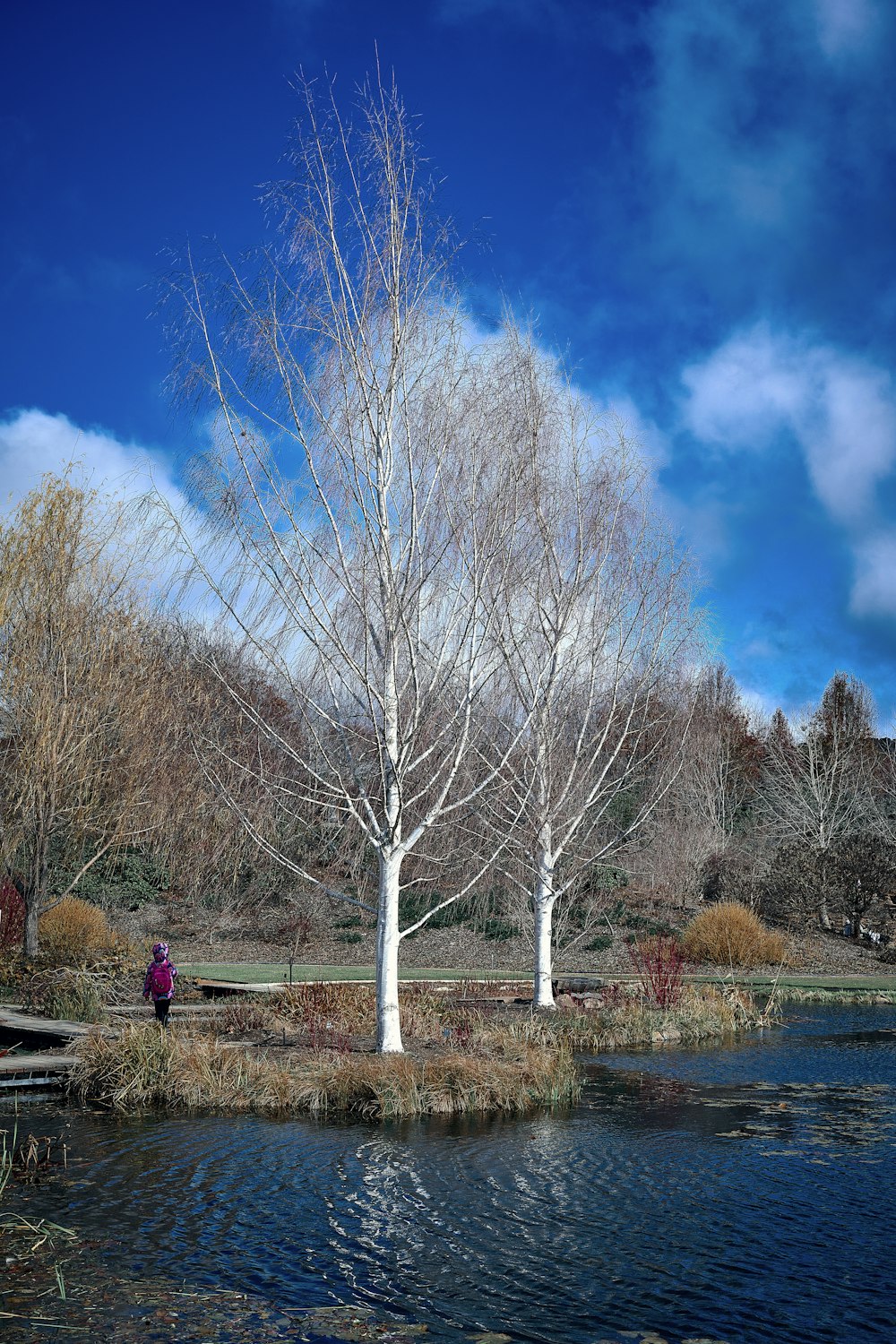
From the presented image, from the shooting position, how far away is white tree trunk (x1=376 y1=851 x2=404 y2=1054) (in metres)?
11.2

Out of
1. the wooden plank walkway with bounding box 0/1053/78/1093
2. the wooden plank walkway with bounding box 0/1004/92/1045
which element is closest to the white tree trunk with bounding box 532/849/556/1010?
the wooden plank walkway with bounding box 0/1004/92/1045

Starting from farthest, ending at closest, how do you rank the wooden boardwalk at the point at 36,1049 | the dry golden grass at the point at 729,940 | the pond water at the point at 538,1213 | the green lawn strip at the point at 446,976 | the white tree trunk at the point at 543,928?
the dry golden grass at the point at 729,940 → the green lawn strip at the point at 446,976 → the white tree trunk at the point at 543,928 → the wooden boardwalk at the point at 36,1049 → the pond water at the point at 538,1213

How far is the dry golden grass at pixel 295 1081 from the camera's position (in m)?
9.77

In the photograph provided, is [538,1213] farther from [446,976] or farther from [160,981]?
[446,976]

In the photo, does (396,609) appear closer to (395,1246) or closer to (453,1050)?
(453,1050)

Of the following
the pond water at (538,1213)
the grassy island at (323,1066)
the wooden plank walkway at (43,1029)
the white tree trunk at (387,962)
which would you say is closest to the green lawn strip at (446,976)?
the wooden plank walkway at (43,1029)

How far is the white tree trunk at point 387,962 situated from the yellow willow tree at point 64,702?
9.01 metres

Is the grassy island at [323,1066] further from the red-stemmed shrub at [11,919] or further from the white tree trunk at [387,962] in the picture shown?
the red-stemmed shrub at [11,919]

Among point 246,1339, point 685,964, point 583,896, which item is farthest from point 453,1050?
point 583,896

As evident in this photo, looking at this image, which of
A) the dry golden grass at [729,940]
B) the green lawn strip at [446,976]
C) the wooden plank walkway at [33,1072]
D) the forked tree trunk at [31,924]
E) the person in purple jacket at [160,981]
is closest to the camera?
the wooden plank walkway at [33,1072]

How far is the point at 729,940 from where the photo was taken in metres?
23.4

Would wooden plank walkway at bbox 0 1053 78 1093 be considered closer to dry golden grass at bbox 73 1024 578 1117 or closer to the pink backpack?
dry golden grass at bbox 73 1024 578 1117

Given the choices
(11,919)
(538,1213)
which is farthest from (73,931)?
(538,1213)

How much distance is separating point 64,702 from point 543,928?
9.07 meters
